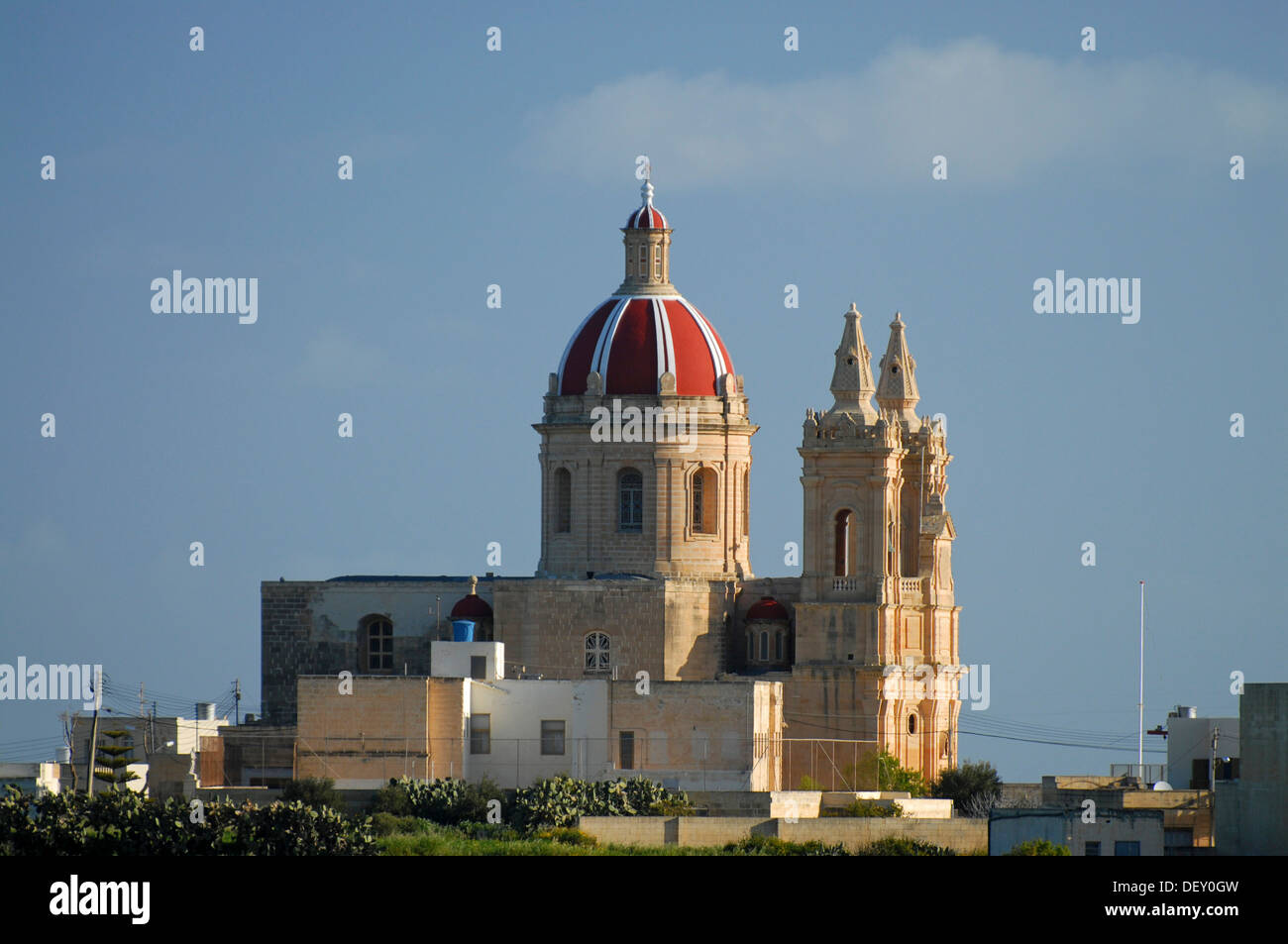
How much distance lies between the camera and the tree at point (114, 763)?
72.7 metres

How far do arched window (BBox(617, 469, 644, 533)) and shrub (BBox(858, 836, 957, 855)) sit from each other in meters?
21.4

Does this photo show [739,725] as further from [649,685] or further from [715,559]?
[715,559]

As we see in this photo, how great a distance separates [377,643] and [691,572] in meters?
9.00

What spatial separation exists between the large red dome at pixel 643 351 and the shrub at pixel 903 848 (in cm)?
2351

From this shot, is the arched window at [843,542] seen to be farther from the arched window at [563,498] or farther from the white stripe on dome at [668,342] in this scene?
the arched window at [563,498]

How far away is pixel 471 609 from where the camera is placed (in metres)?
85.4

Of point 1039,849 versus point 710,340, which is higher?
point 710,340

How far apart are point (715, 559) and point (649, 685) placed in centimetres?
1022

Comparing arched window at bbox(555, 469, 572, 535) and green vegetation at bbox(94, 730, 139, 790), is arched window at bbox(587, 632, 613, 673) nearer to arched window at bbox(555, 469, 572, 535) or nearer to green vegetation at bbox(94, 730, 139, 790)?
arched window at bbox(555, 469, 572, 535)

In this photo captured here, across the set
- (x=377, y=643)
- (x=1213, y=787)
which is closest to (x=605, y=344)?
(x=377, y=643)

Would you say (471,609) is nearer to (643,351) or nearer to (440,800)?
(643,351)
